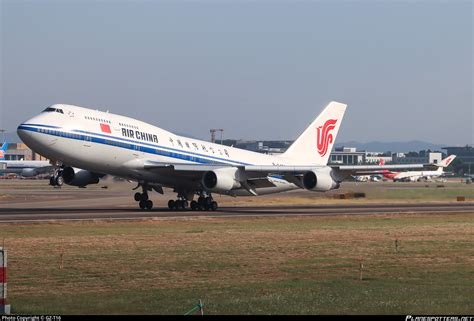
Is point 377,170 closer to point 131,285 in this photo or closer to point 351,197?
point 351,197

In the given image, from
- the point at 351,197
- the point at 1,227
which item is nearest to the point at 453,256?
the point at 1,227

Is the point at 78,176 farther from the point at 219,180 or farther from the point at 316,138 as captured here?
the point at 316,138

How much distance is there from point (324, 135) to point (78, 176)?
19.1 meters

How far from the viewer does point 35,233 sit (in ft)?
112

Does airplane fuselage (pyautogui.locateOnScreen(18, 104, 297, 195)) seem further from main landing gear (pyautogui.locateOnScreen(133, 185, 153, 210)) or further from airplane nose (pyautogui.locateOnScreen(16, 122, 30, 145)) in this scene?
main landing gear (pyautogui.locateOnScreen(133, 185, 153, 210))

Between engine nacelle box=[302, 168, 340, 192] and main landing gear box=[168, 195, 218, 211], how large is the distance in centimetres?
611

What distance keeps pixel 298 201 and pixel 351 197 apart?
717 cm

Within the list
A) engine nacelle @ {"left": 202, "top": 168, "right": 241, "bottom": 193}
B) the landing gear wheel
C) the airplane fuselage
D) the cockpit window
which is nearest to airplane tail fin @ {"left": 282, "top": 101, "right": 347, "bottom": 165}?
the airplane fuselage

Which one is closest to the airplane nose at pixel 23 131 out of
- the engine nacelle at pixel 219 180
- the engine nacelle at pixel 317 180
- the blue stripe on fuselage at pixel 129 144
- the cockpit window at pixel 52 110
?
the blue stripe on fuselage at pixel 129 144

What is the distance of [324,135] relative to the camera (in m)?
62.4

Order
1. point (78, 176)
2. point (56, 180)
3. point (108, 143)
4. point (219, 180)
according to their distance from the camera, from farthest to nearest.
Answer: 1. point (78, 176)
2. point (219, 180)
3. point (108, 143)
4. point (56, 180)

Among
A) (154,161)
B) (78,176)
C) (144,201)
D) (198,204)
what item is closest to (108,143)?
(154,161)

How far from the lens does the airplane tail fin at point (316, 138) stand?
61844mm

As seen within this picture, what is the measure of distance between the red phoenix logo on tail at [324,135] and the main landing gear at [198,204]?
11720 millimetres
